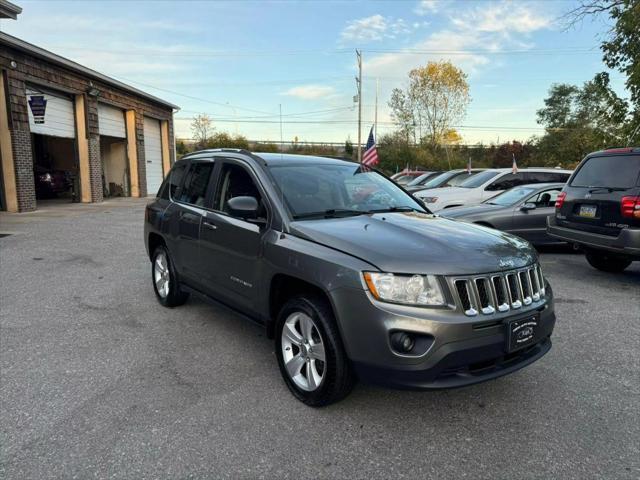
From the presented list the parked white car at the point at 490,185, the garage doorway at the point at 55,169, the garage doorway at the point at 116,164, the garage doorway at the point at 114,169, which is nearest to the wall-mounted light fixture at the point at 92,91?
the garage doorway at the point at 55,169

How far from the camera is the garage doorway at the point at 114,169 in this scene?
23.7m

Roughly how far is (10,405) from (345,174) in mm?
3106

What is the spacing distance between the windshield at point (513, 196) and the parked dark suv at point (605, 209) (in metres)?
1.55

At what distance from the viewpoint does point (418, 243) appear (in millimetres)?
2947

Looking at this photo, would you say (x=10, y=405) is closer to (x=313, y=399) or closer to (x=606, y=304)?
(x=313, y=399)

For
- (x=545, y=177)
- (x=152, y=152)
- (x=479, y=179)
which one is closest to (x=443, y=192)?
(x=479, y=179)

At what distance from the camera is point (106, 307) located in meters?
5.44

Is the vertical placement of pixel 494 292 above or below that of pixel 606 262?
above

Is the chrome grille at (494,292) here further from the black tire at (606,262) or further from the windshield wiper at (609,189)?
the black tire at (606,262)

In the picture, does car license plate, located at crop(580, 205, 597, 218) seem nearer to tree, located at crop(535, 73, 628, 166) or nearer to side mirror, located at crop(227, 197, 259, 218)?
side mirror, located at crop(227, 197, 259, 218)

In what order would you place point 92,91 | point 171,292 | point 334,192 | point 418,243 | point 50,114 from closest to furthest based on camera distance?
1. point 418,243
2. point 334,192
3. point 171,292
4. point 50,114
5. point 92,91

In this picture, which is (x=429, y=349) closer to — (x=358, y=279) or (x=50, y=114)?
(x=358, y=279)

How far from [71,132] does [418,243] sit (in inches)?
768

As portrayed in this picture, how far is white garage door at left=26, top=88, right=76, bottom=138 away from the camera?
50.9 ft
